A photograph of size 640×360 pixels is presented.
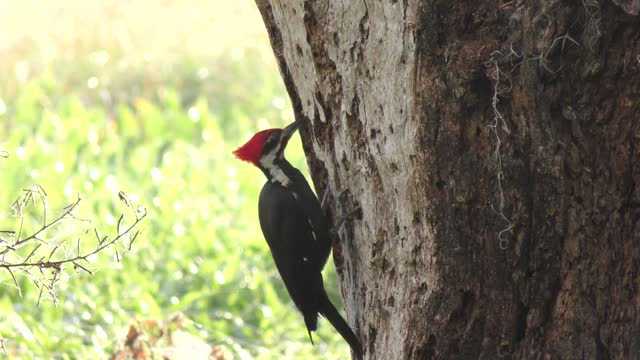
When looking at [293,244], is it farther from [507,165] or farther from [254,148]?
[507,165]

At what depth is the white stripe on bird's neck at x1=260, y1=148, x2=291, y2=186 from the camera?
13.8 ft

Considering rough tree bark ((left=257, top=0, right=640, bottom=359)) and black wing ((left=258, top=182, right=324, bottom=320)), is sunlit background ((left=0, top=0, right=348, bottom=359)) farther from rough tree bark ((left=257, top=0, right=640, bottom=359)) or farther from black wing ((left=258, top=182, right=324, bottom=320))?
rough tree bark ((left=257, top=0, right=640, bottom=359))

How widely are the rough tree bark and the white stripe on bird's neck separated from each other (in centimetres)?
104

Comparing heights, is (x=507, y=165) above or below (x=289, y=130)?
below

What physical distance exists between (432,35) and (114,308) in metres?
3.10

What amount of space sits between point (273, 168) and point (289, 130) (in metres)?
0.32

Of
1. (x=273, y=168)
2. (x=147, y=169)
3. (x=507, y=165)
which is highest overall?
(x=147, y=169)

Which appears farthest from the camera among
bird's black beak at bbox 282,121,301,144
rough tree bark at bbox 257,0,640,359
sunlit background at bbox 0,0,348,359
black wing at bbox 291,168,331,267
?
sunlit background at bbox 0,0,348,359

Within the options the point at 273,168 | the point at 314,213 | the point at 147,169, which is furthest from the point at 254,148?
the point at 147,169

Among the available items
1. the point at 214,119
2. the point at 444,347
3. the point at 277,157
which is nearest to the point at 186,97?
the point at 214,119

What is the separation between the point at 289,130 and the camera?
13.0ft

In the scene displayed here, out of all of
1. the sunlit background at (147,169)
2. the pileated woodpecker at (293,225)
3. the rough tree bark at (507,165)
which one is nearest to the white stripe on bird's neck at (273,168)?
the pileated woodpecker at (293,225)

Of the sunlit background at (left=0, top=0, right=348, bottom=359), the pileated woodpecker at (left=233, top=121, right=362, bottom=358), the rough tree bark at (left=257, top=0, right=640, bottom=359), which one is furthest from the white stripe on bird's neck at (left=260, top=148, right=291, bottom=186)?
the rough tree bark at (left=257, top=0, right=640, bottom=359)

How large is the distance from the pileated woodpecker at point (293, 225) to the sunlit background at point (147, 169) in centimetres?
75
